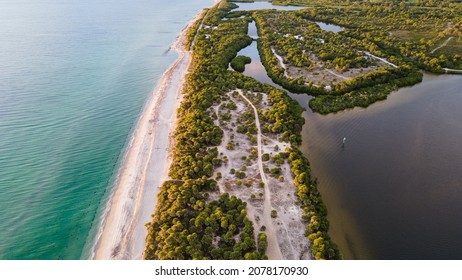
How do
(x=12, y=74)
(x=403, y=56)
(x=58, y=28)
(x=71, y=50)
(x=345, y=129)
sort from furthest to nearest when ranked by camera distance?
(x=58, y=28) → (x=71, y=50) → (x=403, y=56) → (x=12, y=74) → (x=345, y=129)

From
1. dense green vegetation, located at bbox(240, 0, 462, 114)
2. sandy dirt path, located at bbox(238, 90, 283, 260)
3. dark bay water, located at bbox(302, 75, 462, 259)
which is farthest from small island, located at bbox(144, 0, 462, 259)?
dark bay water, located at bbox(302, 75, 462, 259)

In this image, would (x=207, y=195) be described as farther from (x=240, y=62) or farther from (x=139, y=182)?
(x=240, y=62)

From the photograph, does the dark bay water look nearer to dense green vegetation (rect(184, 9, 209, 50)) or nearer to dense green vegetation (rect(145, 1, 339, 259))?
dense green vegetation (rect(145, 1, 339, 259))

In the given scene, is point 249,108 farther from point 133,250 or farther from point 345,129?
point 133,250

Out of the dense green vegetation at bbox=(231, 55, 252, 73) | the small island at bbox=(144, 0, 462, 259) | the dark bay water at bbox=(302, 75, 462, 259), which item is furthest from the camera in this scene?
the dense green vegetation at bbox=(231, 55, 252, 73)

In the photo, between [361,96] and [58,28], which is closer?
[361,96]

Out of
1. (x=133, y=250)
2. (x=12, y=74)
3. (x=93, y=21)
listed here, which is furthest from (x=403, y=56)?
(x=93, y=21)
